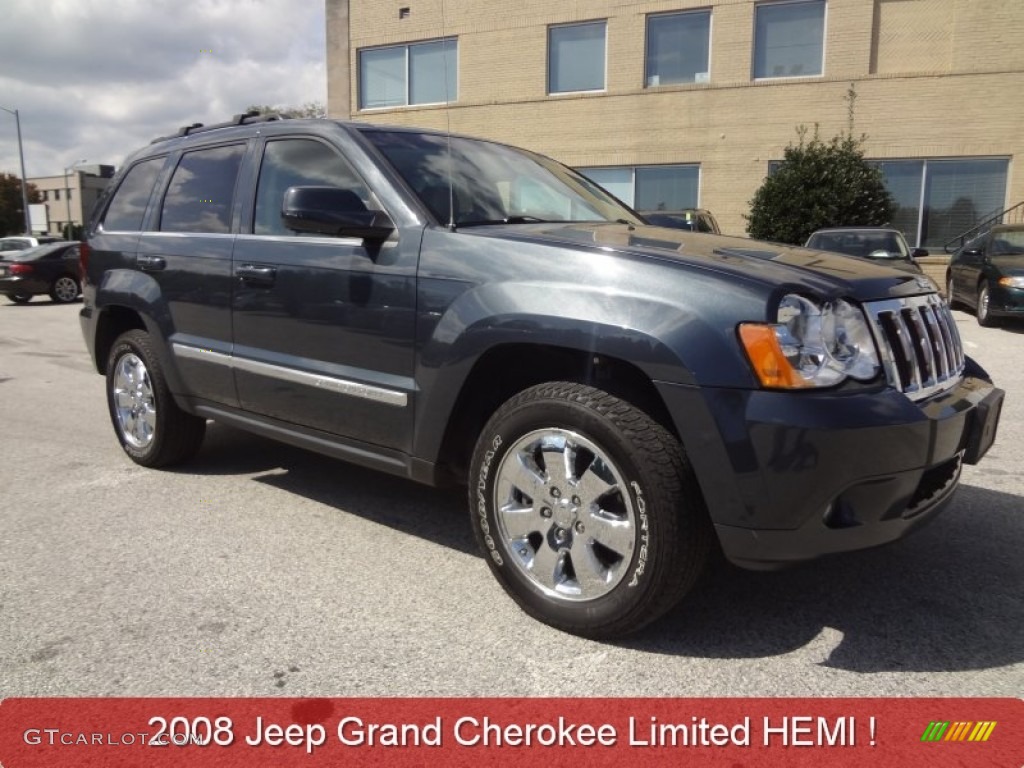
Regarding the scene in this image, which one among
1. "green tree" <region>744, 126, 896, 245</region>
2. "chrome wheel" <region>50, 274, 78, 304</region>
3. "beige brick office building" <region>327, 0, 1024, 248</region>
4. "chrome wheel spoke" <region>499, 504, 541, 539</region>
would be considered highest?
"beige brick office building" <region>327, 0, 1024, 248</region>

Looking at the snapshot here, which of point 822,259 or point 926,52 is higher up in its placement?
point 926,52

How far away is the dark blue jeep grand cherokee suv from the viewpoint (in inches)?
96.4

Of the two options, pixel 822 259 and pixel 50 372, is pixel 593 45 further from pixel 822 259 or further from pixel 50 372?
pixel 822 259

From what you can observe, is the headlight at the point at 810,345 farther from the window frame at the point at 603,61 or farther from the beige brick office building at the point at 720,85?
the window frame at the point at 603,61

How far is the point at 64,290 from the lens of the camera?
61.4 feet

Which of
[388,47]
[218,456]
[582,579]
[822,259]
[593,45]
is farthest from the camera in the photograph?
[388,47]

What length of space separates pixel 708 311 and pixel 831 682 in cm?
121

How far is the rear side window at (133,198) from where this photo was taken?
15.8 ft

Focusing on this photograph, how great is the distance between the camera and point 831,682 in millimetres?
2566

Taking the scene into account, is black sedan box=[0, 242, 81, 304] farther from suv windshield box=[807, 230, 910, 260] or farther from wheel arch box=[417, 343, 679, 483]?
wheel arch box=[417, 343, 679, 483]

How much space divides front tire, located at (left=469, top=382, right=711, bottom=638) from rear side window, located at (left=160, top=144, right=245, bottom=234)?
2094 millimetres

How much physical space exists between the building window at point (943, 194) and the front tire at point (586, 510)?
57.4 feet

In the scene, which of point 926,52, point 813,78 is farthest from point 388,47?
point 926,52

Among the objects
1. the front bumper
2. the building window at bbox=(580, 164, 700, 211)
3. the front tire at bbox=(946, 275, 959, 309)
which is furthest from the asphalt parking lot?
the building window at bbox=(580, 164, 700, 211)
